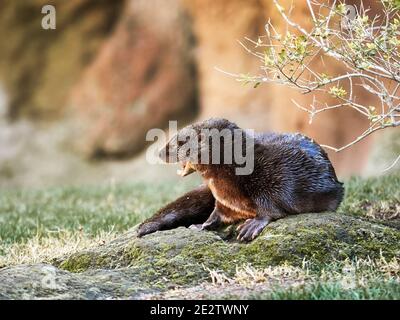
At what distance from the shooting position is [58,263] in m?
6.36

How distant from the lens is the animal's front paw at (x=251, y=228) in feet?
19.8

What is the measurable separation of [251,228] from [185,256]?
612 millimetres

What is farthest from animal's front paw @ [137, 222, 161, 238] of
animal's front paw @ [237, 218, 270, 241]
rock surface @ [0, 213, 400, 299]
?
animal's front paw @ [237, 218, 270, 241]

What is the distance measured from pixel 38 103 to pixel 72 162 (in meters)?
1.63

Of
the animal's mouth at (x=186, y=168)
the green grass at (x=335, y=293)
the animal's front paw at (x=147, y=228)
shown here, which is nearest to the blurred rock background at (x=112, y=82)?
the animal's front paw at (x=147, y=228)

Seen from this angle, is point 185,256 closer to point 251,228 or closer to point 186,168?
point 251,228

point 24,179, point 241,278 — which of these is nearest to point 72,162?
point 24,179

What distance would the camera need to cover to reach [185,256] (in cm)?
576

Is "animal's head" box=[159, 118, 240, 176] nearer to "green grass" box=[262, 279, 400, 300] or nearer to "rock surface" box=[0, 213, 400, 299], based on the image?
"rock surface" box=[0, 213, 400, 299]

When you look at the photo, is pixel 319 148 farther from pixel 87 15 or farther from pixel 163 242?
pixel 87 15

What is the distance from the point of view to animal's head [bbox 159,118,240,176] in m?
6.18

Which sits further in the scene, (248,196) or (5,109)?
(5,109)

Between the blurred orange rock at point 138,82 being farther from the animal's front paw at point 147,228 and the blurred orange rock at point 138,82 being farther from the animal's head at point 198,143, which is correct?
the animal's head at point 198,143

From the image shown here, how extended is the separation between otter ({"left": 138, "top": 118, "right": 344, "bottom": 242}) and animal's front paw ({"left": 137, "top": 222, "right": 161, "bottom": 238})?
0.43 metres
